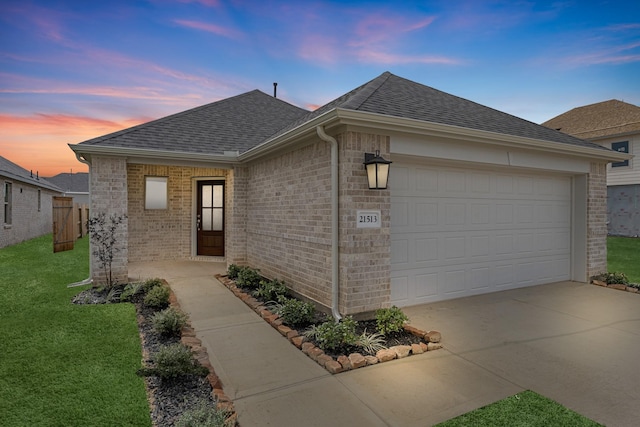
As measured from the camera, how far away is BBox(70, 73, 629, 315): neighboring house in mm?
4543

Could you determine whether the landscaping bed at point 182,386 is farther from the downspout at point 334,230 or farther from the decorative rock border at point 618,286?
the decorative rock border at point 618,286

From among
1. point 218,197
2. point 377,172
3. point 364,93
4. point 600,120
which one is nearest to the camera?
point 377,172

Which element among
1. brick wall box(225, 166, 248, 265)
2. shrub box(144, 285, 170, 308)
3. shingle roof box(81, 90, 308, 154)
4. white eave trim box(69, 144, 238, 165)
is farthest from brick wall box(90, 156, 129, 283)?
brick wall box(225, 166, 248, 265)

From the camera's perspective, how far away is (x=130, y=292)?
592 centimetres

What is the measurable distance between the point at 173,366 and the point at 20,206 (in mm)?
17305

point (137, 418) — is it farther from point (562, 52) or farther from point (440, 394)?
point (562, 52)

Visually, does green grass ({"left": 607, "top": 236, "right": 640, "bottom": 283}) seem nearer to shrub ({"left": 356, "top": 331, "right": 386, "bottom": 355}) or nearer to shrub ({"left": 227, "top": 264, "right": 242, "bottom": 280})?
shrub ({"left": 356, "top": 331, "right": 386, "bottom": 355})

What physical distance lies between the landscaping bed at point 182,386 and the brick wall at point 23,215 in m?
13.4

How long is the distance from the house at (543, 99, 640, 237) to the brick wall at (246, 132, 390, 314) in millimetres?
17440

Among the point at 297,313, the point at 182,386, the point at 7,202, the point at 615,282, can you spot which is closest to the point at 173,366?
the point at 182,386

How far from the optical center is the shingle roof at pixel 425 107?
5.11m

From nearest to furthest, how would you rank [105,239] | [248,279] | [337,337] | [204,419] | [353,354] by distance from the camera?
[204,419]
[353,354]
[337,337]
[105,239]
[248,279]

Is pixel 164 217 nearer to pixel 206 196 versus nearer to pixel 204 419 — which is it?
pixel 206 196

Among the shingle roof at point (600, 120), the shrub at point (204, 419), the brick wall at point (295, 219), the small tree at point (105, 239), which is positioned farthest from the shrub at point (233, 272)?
the shingle roof at point (600, 120)
